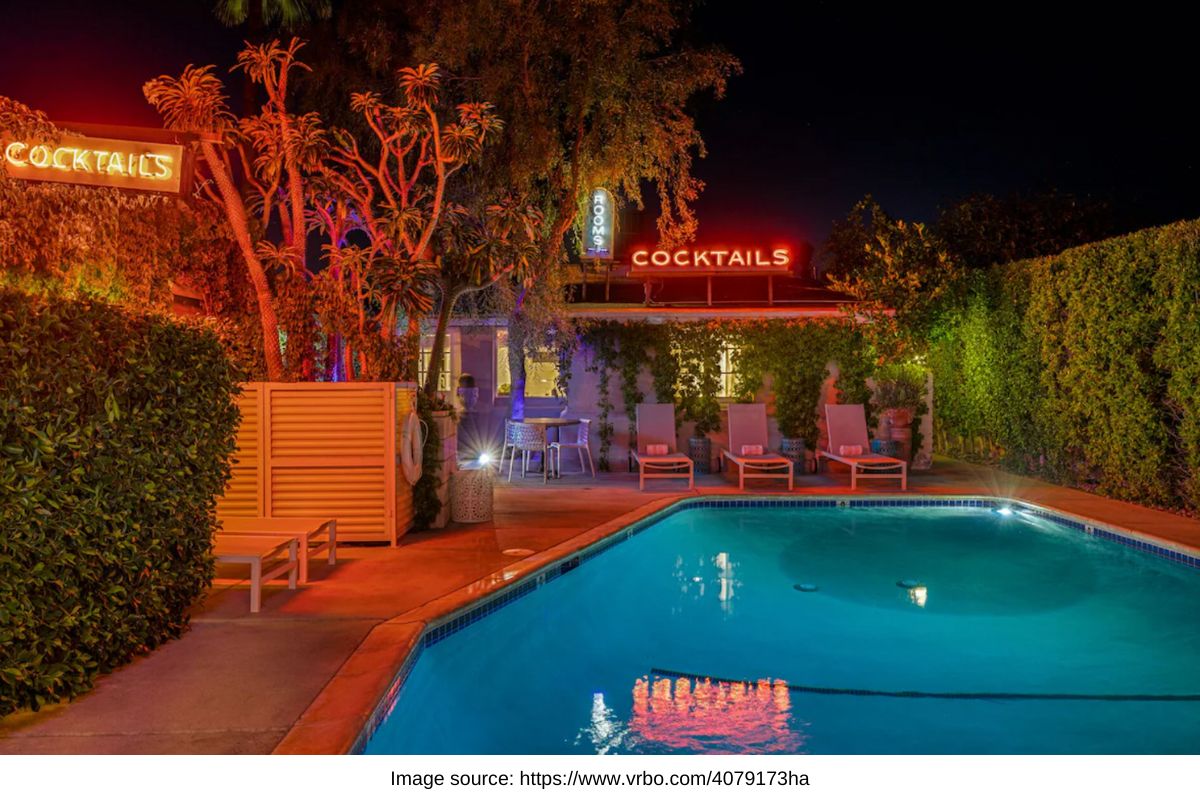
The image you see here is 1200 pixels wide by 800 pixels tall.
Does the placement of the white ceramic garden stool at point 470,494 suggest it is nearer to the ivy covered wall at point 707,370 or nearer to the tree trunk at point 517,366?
the ivy covered wall at point 707,370

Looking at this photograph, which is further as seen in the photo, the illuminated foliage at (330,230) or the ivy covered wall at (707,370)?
the ivy covered wall at (707,370)

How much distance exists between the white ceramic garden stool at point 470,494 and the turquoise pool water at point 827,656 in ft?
4.95

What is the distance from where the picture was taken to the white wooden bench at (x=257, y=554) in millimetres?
5227

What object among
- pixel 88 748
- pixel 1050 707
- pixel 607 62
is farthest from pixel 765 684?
pixel 607 62

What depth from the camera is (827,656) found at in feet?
19.1

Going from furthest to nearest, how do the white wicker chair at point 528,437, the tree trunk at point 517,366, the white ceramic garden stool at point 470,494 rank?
the tree trunk at point 517,366 → the white wicker chair at point 528,437 → the white ceramic garden stool at point 470,494

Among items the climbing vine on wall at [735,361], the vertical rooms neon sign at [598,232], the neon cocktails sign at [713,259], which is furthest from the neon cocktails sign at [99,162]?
the vertical rooms neon sign at [598,232]

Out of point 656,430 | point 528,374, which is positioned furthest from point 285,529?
point 528,374

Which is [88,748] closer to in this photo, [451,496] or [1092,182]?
[451,496]

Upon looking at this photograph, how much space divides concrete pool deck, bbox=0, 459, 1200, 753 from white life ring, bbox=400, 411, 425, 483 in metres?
0.64

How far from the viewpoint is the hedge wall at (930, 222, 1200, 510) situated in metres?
9.02

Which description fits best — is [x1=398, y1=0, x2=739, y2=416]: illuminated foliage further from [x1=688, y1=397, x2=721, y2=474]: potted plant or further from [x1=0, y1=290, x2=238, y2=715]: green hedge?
[x1=0, y1=290, x2=238, y2=715]: green hedge

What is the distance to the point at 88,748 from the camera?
337cm

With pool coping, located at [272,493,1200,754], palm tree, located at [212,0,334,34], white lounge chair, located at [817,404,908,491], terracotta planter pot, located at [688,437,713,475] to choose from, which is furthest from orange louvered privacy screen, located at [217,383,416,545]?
palm tree, located at [212,0,334,34]
